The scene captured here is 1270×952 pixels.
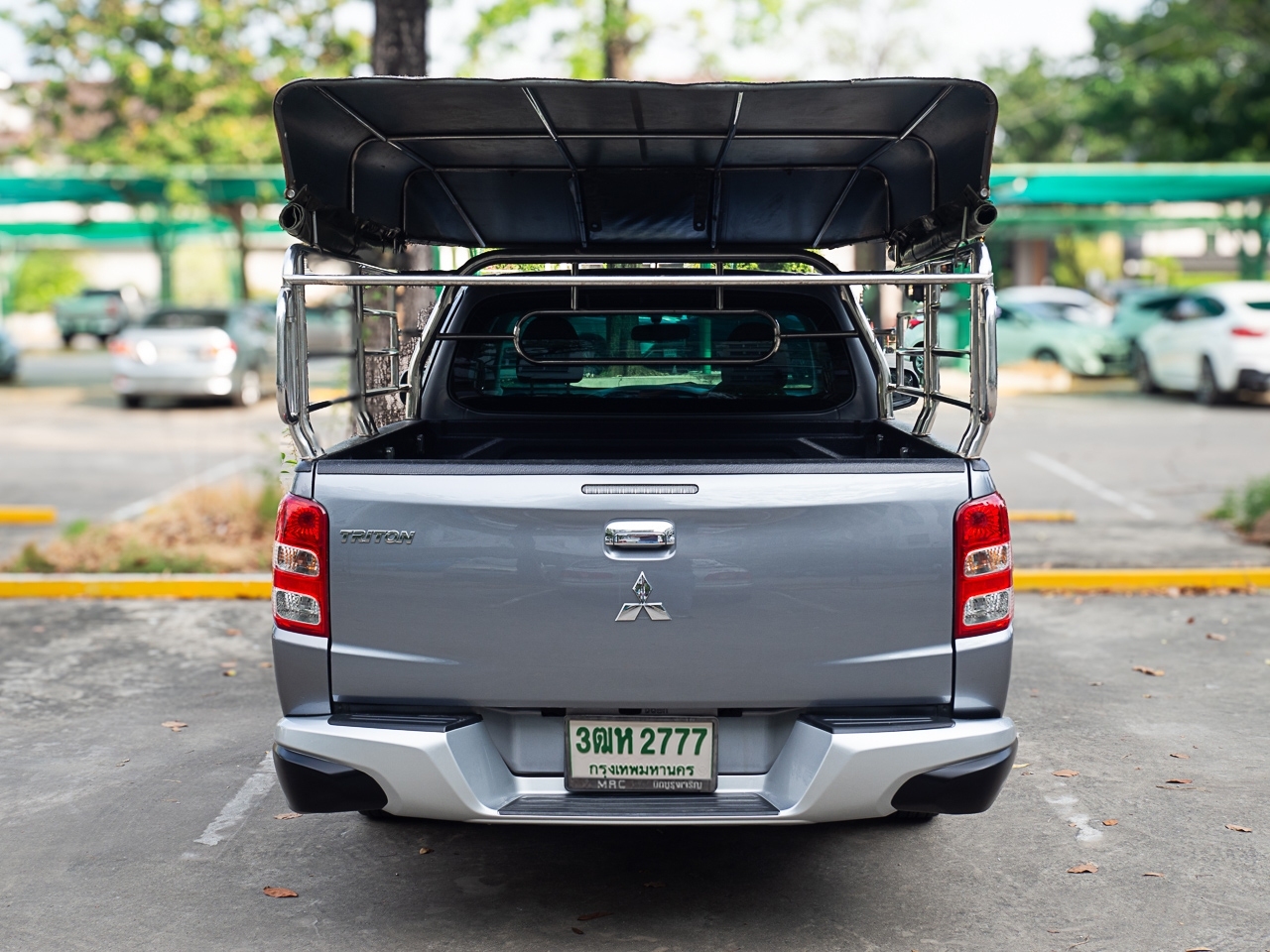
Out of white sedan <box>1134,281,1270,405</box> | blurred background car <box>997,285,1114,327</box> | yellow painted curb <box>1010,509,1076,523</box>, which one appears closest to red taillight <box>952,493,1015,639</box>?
yellow painted curb <box>1010,509,1076,523</box>

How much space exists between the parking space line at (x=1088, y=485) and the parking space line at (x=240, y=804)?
7.42 meters

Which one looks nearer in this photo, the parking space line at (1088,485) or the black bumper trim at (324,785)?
the black bumper trim at (324,785)

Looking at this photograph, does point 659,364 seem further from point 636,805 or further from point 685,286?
point 636,805

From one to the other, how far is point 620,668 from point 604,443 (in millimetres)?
1739

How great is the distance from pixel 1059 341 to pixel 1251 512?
14.1 metres

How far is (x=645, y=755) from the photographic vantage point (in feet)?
11.4

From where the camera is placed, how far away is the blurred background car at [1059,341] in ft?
74.5

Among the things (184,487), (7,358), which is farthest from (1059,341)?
(7,358)

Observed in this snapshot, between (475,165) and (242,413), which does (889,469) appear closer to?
(475,165)

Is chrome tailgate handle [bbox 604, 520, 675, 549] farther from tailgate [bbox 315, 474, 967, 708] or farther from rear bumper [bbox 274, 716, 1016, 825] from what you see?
rear bumper [bbox 274, 716, 1016, 825]

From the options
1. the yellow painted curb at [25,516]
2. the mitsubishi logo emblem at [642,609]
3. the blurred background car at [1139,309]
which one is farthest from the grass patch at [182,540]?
the blurred background car at [1139,309]

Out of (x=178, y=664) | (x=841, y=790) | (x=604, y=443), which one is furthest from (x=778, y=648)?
(x=178, y=664)

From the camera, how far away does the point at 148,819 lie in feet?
15.2

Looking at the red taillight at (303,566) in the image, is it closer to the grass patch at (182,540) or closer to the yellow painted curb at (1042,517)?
the grass patch at (182,540)
